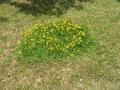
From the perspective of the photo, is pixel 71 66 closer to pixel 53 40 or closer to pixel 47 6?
pixel 53 40

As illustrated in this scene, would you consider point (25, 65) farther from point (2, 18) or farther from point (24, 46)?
point (2, 18)

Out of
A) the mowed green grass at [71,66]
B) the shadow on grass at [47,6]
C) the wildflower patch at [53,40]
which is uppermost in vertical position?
the wildflower patch at [53,40]

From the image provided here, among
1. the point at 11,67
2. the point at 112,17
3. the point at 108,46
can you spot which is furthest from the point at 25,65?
the point at 112,17

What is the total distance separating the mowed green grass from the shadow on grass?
2.10 ft

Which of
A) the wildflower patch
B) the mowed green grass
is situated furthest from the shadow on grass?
the wildflower patch

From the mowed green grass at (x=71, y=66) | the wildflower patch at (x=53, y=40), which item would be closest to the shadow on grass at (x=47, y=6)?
the mowed green grass at (x=71, y=66)

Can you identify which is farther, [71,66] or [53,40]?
[53,40]

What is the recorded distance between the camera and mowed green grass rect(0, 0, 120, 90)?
7.38 meters

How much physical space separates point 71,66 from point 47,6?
12.8ft

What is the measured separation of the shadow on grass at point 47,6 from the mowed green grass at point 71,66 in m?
0.64

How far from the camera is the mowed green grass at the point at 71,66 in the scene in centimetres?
738

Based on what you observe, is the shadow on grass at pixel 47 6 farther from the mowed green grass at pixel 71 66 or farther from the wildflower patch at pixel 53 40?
the wildflower patch at pixel 53 40

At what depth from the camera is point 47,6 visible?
11211 millimetres

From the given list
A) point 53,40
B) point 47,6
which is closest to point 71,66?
point 53,40
